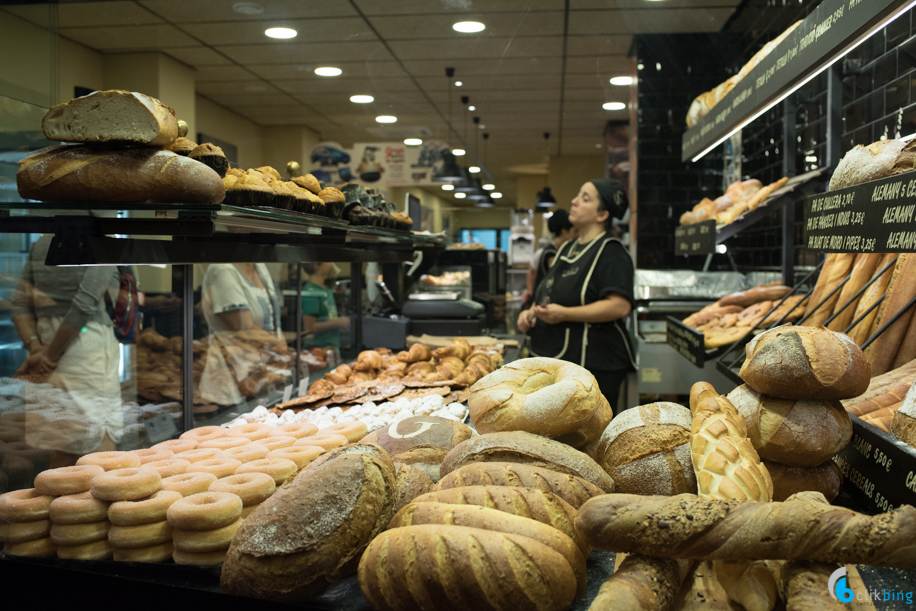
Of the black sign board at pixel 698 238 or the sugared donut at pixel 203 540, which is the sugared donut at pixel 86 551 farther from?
the black sign board at pixel 698 238

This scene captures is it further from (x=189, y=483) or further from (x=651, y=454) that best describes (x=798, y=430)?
(x=189, y=483)

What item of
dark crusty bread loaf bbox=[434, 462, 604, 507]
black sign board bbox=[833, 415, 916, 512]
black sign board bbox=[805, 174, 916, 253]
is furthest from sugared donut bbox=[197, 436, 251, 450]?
black sign board bbox=[805, 174, 916, 253]

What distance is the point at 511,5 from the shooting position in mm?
3934

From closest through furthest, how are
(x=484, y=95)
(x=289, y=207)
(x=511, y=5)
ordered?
(x=289, y=207)
(x=511, y=5)
(x=484, y=95)

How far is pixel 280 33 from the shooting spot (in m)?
3.67

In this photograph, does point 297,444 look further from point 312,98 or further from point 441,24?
point 312,98

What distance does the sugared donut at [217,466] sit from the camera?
121 cm

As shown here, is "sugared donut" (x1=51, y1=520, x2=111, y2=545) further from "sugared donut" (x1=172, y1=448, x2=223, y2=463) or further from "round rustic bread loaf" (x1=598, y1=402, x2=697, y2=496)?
"round rustic bread loaf" (x1=598, y1=402, x2=697, y2=496)

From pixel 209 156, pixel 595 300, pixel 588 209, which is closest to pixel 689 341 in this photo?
pixel 595 300

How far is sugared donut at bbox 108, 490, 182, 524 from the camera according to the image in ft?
3.39

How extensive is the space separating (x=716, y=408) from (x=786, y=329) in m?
0.21

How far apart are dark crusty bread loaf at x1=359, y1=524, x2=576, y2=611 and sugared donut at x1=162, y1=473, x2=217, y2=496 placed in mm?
508

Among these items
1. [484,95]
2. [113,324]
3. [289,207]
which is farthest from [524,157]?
[289,207]

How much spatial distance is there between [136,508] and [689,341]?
1931mm
